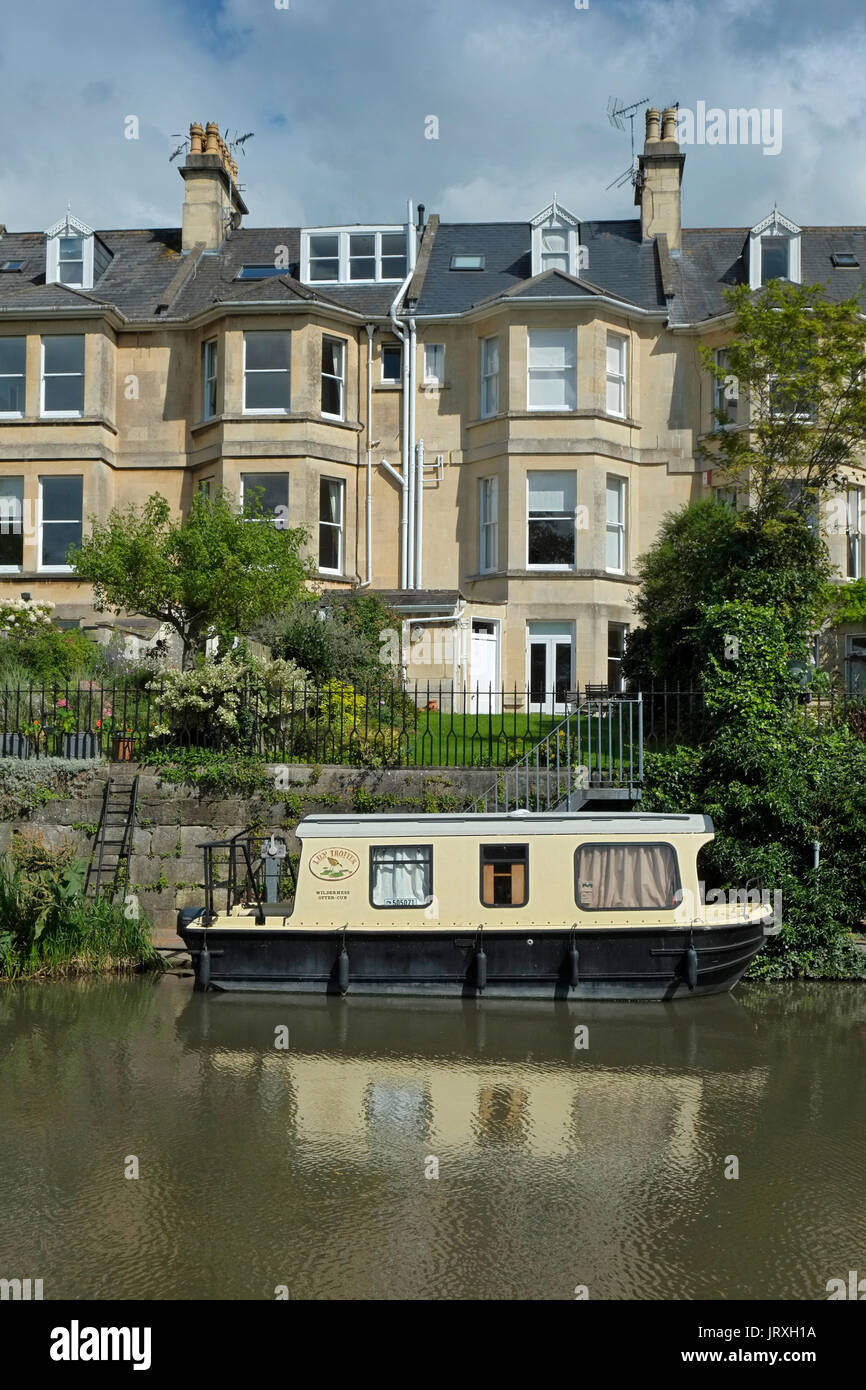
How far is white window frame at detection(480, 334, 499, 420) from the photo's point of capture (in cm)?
3069

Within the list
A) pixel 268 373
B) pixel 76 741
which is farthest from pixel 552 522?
pixel 76 741

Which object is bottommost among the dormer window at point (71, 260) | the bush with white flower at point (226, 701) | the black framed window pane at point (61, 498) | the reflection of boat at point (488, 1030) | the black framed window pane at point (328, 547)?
the reflection of boat at point (488, 1030)

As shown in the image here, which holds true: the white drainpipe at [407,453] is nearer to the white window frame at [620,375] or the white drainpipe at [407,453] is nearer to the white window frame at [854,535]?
the white window frame at [620,375]

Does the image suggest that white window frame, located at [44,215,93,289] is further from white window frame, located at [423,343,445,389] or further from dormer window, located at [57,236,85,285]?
white window frame, located at [423,343,445,389]

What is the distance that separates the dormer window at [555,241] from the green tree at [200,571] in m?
15.2

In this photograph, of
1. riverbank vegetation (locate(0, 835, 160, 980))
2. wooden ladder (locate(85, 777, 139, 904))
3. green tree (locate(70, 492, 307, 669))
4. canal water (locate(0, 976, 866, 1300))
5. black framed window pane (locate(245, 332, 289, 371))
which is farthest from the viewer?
black framed window pane (locate(245, 332, 289, 371))

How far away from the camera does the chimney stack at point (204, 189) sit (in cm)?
3391

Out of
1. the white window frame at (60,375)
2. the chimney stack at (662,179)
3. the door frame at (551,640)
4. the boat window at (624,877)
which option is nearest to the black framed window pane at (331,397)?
the white window frame at (60,375)

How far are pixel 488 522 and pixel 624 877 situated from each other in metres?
18.2

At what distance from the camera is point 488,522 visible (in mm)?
30641

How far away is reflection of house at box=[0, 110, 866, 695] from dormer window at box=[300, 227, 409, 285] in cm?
61

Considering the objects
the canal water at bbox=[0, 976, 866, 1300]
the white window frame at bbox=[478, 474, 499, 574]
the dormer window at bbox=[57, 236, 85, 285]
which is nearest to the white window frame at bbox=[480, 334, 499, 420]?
the white window frame at bbox=[478, 474, 499, 574]

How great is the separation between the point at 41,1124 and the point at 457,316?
83.2 feet

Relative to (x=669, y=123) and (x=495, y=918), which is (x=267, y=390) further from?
(x=495, y=918)
